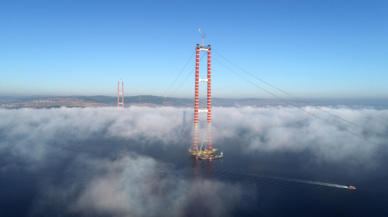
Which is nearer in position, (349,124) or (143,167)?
(143,167)

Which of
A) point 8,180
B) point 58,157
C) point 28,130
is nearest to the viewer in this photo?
point 8,180

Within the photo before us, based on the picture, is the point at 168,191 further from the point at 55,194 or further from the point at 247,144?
the point at 247,144

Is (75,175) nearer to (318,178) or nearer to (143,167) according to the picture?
(143,167)

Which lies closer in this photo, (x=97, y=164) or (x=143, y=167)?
(x=143, y=167)

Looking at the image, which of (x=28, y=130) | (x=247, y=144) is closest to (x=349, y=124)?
(x=247, y=144)

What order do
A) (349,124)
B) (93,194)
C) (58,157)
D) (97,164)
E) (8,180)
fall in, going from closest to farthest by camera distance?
(93,194) < (8,180) < (97,164) < (58,157) < (349,124)

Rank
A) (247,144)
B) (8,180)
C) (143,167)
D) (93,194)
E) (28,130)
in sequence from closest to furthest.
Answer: (93,194) < (8,180) < (143,167) < (247,144) < (28,130)

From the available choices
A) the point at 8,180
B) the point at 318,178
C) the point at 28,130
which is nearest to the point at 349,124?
the point at 318,178

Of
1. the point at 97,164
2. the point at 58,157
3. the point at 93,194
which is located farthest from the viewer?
the point at 58,157
